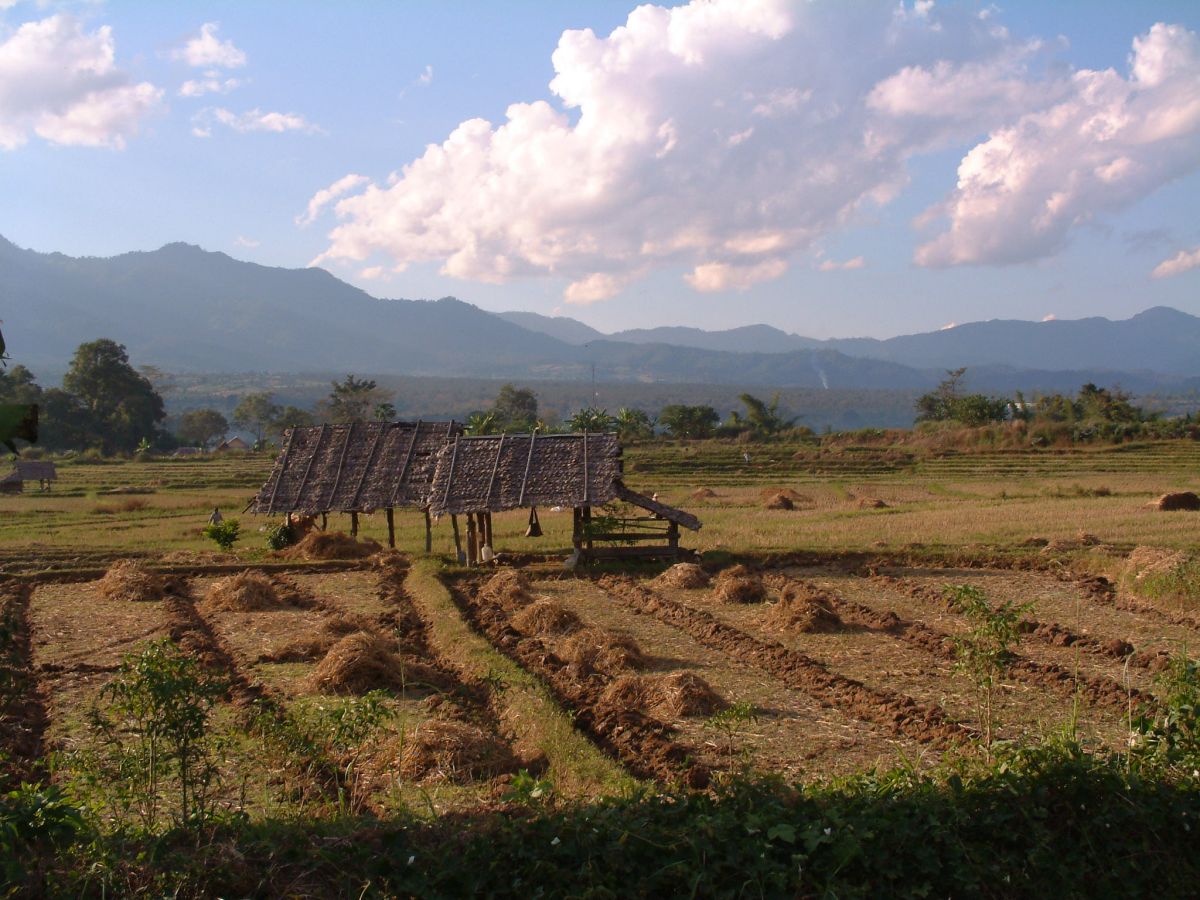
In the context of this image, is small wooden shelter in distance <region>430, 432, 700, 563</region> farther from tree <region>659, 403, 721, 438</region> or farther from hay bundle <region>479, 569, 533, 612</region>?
tree <region>659, 403, 721, 438</region>

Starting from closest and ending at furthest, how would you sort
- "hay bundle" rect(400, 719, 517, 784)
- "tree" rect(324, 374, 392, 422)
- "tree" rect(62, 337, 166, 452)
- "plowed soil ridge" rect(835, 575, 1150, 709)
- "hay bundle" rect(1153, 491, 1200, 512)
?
"hay bundle" rect(400, 719, 517, 784), "plowed soil ridge" rect(835, 575, 1150, 709), "hay bundle" rect(1153, 491, 1200, 512), "tree" rect(62, 337, 166, 452), "tree" rect(324, 374, 392, 422)

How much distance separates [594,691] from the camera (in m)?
10.3

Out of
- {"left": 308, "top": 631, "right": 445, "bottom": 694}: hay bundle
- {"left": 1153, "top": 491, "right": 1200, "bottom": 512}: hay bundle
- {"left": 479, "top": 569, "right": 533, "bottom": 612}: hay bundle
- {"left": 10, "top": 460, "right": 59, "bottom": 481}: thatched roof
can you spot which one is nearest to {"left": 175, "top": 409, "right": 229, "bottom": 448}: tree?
{"left": 10, "top": 460, "right": 59, "bottom": 481}: thatched roof

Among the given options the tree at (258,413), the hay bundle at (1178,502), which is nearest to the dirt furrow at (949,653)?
the hay bundle at (1178,502)

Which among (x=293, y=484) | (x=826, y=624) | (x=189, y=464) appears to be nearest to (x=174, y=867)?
(x=826, y=624)

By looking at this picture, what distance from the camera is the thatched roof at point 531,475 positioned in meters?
19.5

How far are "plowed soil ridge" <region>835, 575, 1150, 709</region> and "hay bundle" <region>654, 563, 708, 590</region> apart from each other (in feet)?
9.21

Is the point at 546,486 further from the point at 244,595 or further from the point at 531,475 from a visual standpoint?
the point at 244,595

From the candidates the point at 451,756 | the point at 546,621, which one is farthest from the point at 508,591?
the point at 451,756

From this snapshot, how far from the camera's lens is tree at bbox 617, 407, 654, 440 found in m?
61.1

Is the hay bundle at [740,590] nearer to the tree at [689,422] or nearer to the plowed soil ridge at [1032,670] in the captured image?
the plowed soil ridge at [1032,670]

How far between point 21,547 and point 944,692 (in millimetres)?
21370

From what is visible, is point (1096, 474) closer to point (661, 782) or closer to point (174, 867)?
point (661, 782)

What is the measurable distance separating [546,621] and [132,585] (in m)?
7.95
